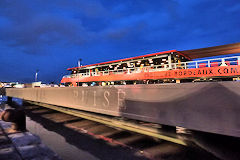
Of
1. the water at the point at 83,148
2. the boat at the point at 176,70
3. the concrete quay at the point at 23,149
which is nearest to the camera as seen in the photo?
the concrete quay at the point at 23,149

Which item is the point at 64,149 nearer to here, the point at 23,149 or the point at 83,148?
the point at 83,148

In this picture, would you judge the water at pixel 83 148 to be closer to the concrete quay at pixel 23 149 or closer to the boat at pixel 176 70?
the concrete quay at pixel 23 149

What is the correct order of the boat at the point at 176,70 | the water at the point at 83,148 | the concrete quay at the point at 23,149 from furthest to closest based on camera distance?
the boat at the point at 176,70
the water at the point at 83,148
the concrete quay at the point at 23,149

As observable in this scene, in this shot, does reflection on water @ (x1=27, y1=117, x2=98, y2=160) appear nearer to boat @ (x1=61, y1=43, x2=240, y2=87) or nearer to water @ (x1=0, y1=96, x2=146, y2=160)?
water @ (x1=0, y1=96, x2=146, y2=160)

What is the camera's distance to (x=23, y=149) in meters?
3.39

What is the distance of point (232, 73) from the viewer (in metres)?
11.1

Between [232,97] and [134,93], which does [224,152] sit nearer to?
[232,97]

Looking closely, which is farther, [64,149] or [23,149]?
[64,149]

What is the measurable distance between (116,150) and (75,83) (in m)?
22.7

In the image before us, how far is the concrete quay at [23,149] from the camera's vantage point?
2996 mm

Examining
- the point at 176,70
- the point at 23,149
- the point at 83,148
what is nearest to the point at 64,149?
the point at 83,148

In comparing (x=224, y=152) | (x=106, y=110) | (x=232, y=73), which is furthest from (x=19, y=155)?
(x=232, y=73)

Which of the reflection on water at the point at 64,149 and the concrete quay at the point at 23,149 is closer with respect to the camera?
the concrete quay at the point at 23,149

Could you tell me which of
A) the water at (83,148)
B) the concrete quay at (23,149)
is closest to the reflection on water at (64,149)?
the water at (83,148)
